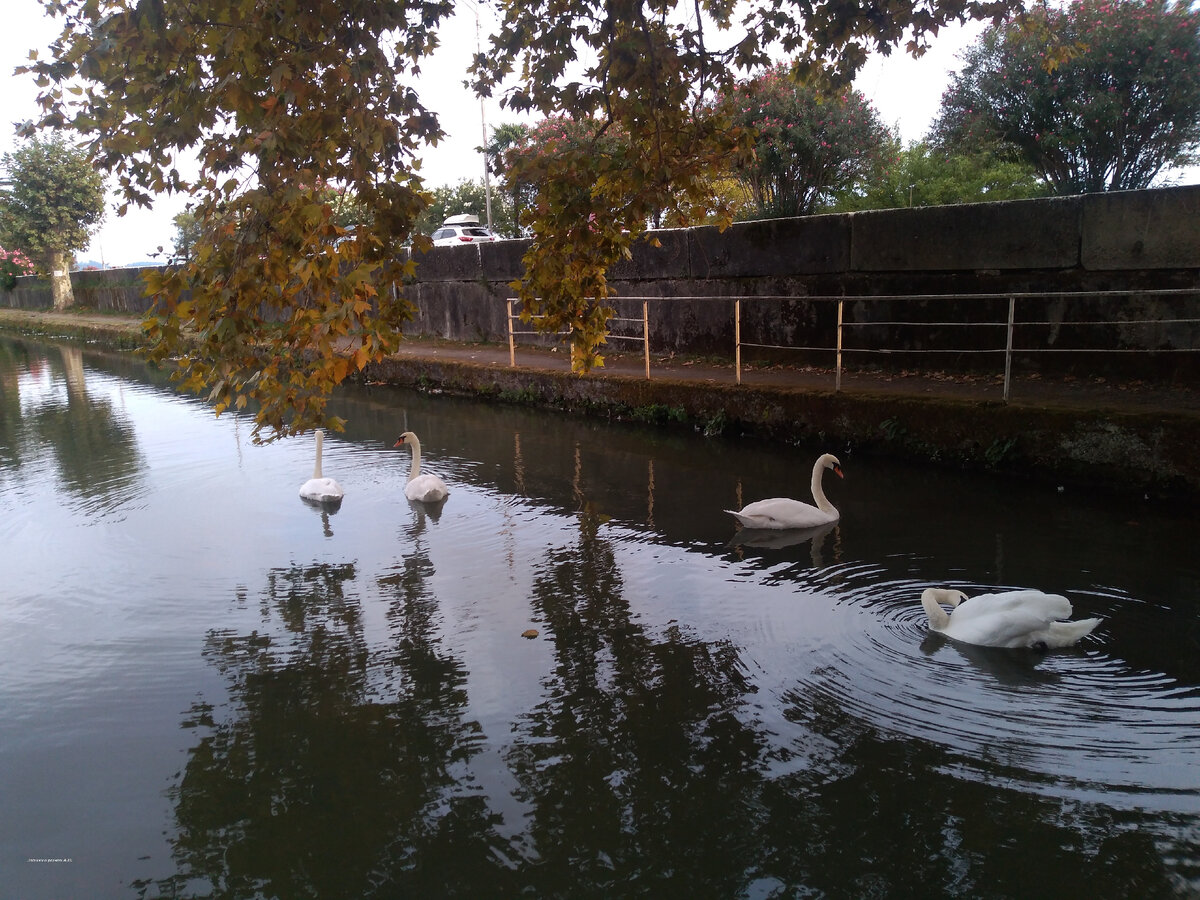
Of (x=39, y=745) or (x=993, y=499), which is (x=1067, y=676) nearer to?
(x=993, y=499)

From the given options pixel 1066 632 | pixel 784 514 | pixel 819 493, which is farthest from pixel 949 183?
pixel 1066 632

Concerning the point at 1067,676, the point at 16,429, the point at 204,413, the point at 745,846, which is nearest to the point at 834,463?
the point at 1067,676

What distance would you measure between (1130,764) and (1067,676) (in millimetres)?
885

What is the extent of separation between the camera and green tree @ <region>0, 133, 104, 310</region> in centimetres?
3347

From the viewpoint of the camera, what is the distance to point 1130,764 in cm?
395

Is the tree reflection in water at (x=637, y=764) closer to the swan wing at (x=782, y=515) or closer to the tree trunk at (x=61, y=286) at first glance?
the swan wing at (x=782, y=515)

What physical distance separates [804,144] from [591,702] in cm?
1104

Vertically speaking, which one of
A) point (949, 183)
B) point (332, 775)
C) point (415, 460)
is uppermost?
point (949, 183)

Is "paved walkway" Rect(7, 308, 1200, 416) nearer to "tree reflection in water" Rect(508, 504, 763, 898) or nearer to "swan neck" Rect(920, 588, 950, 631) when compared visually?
"swan neck" Rect(920, 588, 950, 631)

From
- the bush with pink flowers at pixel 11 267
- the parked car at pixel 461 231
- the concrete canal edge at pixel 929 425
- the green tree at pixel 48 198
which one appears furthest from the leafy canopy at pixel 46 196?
the concrete canal edge at pixel 929 425

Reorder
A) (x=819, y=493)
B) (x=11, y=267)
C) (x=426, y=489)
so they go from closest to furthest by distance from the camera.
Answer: (x=819, y=493), (x=426, y=489), (x=11, y=267)

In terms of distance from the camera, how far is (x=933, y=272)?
10562mm

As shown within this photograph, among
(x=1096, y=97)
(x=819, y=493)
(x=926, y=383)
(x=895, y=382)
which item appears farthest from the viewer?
(x=1096, y=97)

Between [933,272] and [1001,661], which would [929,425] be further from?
[1001,661]
